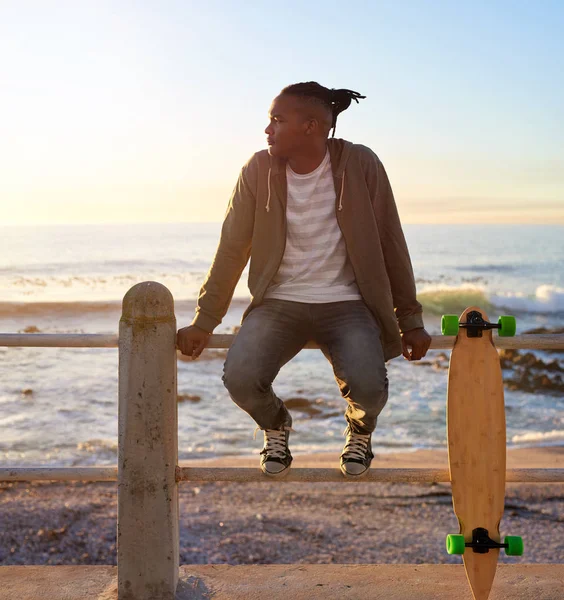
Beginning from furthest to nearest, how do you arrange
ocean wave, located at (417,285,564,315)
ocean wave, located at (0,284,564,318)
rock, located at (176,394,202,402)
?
ocean wave, located at (417,285,564,315) → ocean wave, located at (0,284,564,318) → rock, located at (176,394,202,402)

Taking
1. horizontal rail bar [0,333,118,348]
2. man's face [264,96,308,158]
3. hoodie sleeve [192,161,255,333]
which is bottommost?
horizontal rail bar [0,333,118,348]

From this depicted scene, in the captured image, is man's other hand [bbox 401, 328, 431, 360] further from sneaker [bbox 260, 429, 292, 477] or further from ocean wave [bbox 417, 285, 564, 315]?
ocean wave [bbox 417, 285, 564, 315]

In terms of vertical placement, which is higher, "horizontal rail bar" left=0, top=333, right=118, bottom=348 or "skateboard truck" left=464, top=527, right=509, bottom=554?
"horizontal rail bar" left=0, top=333, right=118, bottom=348

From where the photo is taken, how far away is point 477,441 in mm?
2756

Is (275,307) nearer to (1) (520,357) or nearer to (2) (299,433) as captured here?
(2) (299,433)

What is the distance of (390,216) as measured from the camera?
115 inches

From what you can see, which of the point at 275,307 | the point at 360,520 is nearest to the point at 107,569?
the point at 275,307

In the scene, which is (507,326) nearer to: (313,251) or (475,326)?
(475,326)

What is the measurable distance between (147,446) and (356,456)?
0.73 meters

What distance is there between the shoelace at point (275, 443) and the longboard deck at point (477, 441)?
1.96ft

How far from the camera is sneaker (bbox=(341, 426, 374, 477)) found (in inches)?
105

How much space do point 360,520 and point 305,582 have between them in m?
2.16

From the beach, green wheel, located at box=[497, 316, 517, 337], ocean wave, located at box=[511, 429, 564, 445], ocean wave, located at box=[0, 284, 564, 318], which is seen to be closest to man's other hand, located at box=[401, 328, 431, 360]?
green wheel, located at box=[497, 316, 517, 337]

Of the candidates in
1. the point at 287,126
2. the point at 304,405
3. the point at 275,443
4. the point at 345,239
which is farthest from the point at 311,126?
the point at 304,405
